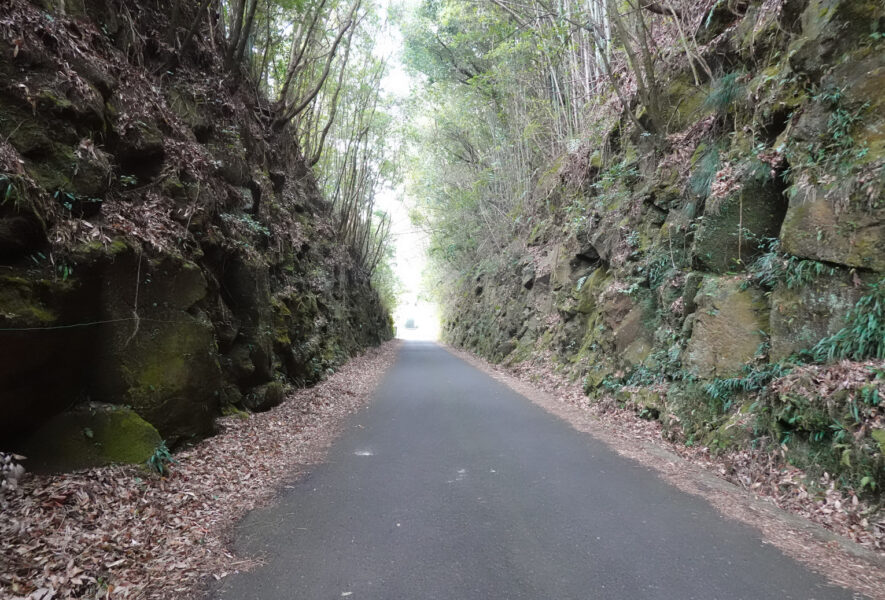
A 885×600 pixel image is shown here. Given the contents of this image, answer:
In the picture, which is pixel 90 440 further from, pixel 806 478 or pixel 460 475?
pixel 806 478

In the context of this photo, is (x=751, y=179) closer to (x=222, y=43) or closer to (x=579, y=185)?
(x=579, y=185)

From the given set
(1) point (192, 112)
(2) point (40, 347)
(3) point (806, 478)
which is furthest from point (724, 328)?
(1) point (192, 112)

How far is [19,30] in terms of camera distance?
445 cm

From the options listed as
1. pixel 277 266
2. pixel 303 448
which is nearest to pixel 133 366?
pixel 303 448

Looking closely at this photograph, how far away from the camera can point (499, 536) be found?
3.85 m

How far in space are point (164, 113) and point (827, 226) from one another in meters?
8.67

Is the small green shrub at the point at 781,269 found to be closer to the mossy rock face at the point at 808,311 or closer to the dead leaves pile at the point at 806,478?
the mossy rock face at the point at 808,311

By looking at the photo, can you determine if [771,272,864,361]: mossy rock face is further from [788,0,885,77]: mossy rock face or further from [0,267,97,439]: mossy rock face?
[0,267,97,439]: mossy rock face

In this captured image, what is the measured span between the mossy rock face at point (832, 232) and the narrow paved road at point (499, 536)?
3.00m

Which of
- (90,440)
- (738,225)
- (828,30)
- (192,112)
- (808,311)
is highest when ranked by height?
(828,30)

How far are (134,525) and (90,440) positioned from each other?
1094 mm

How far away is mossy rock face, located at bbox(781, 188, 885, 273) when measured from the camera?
15.4ft

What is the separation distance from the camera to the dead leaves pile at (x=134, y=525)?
2971mm

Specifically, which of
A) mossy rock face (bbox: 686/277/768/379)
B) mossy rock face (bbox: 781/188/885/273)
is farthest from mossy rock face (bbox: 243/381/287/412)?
mossy rock face (bbox: 781/188/885/273)
